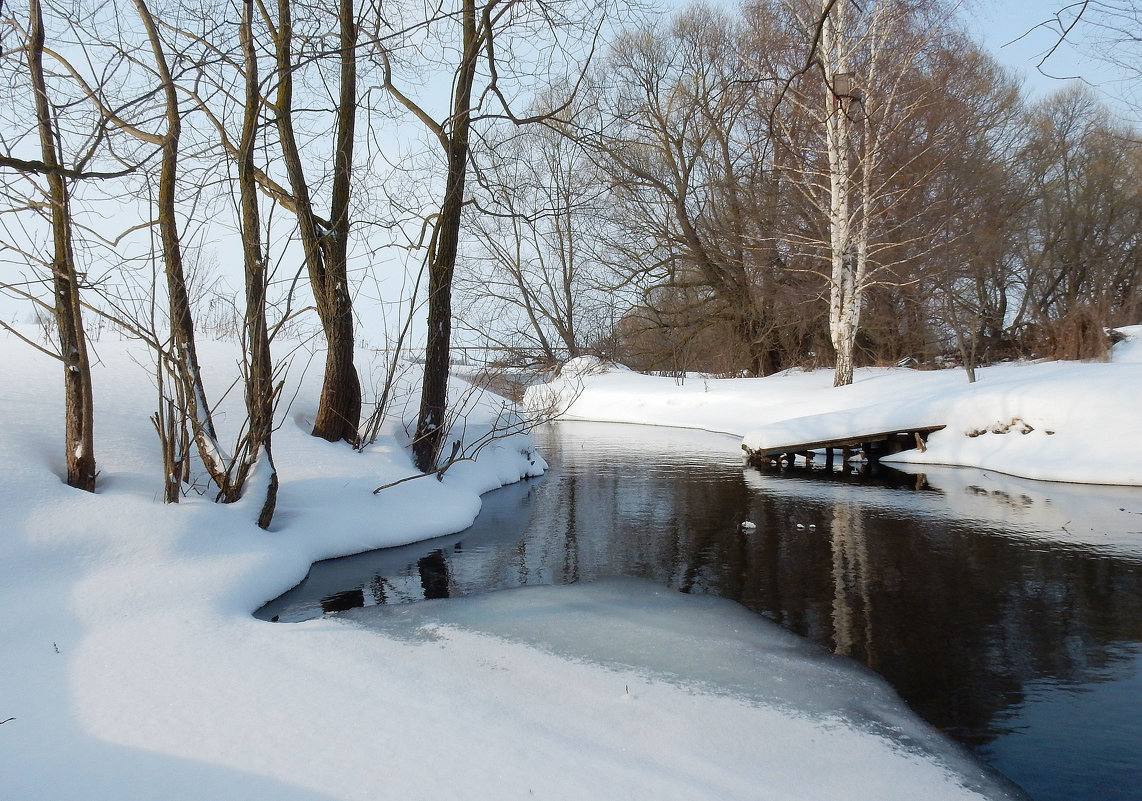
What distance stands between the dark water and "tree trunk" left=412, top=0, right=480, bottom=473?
3.51 feet

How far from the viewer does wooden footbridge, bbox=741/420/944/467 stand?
1134cm

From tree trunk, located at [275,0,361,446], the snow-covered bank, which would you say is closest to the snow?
tree trunk, located at [275,0,361,446]

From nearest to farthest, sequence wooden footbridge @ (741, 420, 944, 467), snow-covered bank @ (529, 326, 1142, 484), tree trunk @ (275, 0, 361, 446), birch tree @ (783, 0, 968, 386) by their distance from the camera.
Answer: tree trunk @ (275, 0, 361, 446), snow-covered bank @ (529, 326, 1142, 484), wooden footbridge @ (741, 420, 944, 467), birch tree @ (783, 0, 968, 386)

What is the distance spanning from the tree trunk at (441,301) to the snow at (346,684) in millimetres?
2769

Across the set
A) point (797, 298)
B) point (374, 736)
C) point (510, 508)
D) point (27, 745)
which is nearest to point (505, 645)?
point (374, 736)

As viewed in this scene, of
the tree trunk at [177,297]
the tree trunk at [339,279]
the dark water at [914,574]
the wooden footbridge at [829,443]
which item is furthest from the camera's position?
the wooden footbridge at [829,443]

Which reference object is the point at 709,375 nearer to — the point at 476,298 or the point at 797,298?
the point at 797,298

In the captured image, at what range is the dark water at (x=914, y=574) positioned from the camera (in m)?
3.50

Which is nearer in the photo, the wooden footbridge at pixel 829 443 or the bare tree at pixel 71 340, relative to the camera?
the bare tree at pixel 71 340

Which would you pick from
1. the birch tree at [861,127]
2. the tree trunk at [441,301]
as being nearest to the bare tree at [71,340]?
the tree trunk at [441,301]

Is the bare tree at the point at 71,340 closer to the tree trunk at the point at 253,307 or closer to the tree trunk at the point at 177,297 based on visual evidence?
the tree trunk at the point at 177,297

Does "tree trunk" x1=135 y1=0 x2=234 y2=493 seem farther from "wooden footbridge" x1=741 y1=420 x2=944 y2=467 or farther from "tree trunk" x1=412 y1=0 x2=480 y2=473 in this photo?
"wooden footbridge" x1=741 y1=420 x2=944 y2=467

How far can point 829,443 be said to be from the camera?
37.0 feet

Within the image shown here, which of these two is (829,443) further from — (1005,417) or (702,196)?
(702,196)
